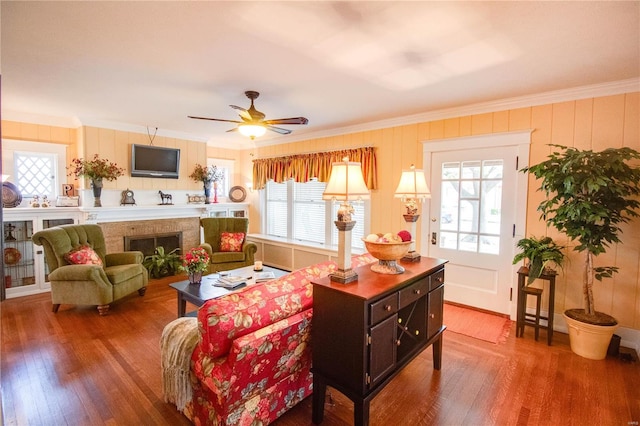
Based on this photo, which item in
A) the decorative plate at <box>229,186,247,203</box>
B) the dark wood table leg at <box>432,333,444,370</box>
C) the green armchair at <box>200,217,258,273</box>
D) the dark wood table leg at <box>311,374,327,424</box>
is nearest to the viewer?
the dark wood table leg at <box>311,374,327,424</box>

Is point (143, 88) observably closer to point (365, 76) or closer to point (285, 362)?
point (365, 76)

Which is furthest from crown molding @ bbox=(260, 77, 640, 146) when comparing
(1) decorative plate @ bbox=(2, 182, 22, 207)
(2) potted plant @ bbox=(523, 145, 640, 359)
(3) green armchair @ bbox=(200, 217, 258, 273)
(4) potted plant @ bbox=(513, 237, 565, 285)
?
(1) decorative plate @ bbox=(2, 182, 22, 207)

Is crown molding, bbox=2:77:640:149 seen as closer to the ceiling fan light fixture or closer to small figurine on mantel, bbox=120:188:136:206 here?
small figurine on mantel, bbox=120:188:136:206

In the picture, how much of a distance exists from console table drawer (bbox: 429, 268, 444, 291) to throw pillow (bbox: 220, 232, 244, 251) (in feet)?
11.2

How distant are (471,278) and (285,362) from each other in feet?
9.39

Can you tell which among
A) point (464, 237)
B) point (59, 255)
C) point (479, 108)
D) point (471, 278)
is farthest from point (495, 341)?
point (59, 255)

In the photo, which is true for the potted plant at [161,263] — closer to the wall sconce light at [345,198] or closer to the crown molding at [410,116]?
the crown molding at [410,116]

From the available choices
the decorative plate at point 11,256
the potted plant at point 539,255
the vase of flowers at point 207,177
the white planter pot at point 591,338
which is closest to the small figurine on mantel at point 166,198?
the vase of flowers at point 207,177

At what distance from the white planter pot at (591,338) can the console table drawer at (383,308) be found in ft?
6.91

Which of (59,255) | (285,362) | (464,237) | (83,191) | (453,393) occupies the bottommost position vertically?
(453,393)

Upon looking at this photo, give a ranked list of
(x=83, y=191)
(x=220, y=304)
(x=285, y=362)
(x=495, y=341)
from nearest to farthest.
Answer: (x=220, y=304)
(x=285, y=362)
(x=495, y=341)
(x=83, y=191)

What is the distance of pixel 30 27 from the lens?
2.11m

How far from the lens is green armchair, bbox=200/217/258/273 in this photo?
479cm

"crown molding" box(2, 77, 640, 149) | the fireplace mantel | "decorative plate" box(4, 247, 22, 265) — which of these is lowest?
"decorative plate" box(4, 247, 22, 265)
